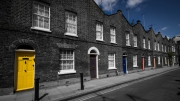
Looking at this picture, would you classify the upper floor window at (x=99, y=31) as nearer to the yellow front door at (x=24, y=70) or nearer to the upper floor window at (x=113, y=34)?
the upper floor window at (x=113, y=34)

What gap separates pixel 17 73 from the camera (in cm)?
646

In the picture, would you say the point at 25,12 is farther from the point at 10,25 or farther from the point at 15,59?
the point at 15,59

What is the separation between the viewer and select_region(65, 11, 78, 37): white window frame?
9.09 m

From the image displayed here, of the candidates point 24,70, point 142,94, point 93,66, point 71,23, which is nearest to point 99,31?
point 71,23

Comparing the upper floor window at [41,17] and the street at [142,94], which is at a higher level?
the upper floor window at [41,17]

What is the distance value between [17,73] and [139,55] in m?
17.6

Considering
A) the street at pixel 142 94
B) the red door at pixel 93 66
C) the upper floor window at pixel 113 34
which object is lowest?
the street at pixel 142 94

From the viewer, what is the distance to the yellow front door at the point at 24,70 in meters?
6.50

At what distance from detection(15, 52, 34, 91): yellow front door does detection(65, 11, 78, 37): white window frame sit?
363cm

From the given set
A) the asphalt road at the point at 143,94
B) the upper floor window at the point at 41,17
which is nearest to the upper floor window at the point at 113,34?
the asphalt road at the point at 143,94

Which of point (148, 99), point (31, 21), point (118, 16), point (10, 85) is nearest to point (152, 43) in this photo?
point (118, 16)

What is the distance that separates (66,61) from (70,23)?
3500 mm

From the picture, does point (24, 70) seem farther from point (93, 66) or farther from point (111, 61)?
point (111, 61)

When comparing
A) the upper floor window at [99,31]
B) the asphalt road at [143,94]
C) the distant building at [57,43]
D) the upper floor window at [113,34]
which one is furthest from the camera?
the upper floor window at [113,34]
